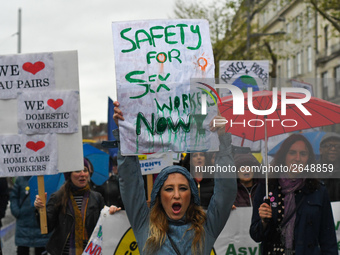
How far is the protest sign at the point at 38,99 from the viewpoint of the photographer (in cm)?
576

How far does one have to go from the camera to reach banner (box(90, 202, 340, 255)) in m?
5.73

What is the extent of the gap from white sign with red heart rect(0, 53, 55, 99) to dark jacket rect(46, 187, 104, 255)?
3.85 feet

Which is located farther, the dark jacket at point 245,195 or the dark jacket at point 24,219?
the dark jacket at point 24,219

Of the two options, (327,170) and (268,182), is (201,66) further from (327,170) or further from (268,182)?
(327,170)

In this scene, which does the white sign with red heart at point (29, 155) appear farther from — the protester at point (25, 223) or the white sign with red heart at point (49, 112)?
the protester at point (25, 223)

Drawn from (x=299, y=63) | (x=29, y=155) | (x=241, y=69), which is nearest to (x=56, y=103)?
(x=29, y=155)

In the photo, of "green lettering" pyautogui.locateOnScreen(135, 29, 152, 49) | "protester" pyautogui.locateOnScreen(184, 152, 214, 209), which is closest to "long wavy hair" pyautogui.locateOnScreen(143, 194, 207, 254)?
"green lettering" pyautogui.locateOnScreen(135, 29, 152, 49)

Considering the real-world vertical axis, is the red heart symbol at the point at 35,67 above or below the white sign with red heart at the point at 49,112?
above

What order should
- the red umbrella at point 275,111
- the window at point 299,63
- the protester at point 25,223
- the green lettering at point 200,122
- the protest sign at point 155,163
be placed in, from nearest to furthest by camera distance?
the green lettering at point 200,122
the red umbrella at point 275,111
the protest sign at point 155,163
the protester at point 25,223
the window at point 299,63

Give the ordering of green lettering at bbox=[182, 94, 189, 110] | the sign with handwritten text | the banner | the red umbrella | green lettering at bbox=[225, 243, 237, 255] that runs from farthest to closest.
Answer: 1. the sign with handwritten text
2. green lettering at bbox=[225, 243, 237, 255]
3. the banner
4. the red umbrella
5. green lettering at bbox=[182, 94, 189, 110]

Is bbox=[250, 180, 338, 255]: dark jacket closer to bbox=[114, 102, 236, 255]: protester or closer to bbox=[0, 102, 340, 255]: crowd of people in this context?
bbox=[0, 102, 340, 255]: crowd of people

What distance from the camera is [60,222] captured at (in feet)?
20.8

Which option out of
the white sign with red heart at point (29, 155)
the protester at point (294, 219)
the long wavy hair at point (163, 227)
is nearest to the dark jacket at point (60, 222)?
the white sign with red heart at point (29, 155)

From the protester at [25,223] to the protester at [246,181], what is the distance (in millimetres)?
3137
